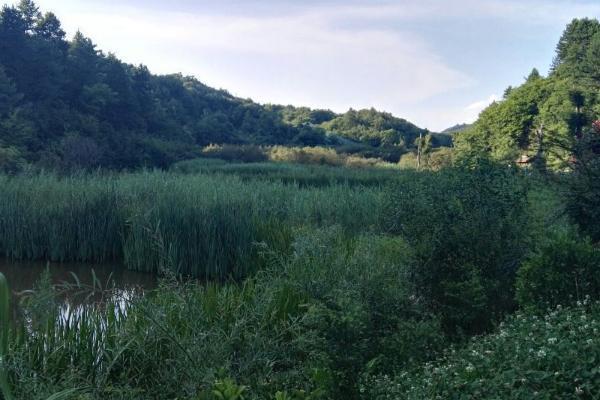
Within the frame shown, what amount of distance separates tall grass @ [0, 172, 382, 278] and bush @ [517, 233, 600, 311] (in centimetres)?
461

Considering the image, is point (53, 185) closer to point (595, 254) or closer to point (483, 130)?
point (595, 254)

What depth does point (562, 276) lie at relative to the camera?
13.3 ft

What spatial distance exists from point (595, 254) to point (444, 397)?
2.13 m

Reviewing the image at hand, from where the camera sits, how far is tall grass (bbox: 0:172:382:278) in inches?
361

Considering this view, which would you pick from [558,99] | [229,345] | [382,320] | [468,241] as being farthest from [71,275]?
[558,99]

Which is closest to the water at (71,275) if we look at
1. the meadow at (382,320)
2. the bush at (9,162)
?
the meadow at (382,320)

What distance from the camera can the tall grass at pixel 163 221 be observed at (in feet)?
30.1

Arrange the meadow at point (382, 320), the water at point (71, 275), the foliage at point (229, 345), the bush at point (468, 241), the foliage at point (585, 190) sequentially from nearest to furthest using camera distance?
the meadow at point (382, 320) → the foliage at point (229, 345) → the bush at point (468, 241) → the foliage at point (585, 190) → the water at point (71, 275)

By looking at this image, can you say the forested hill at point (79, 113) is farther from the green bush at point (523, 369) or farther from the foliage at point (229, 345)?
the green bush at point (523, 369)

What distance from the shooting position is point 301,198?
11172 millimetres

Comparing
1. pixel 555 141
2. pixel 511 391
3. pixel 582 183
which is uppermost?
pixel 555 141

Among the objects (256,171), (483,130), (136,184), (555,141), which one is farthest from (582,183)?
(483,130)

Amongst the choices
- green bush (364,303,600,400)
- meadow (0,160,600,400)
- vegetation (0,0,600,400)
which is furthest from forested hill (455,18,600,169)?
green bush (364,303,600,400)

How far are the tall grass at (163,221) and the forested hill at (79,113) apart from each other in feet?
31.7
